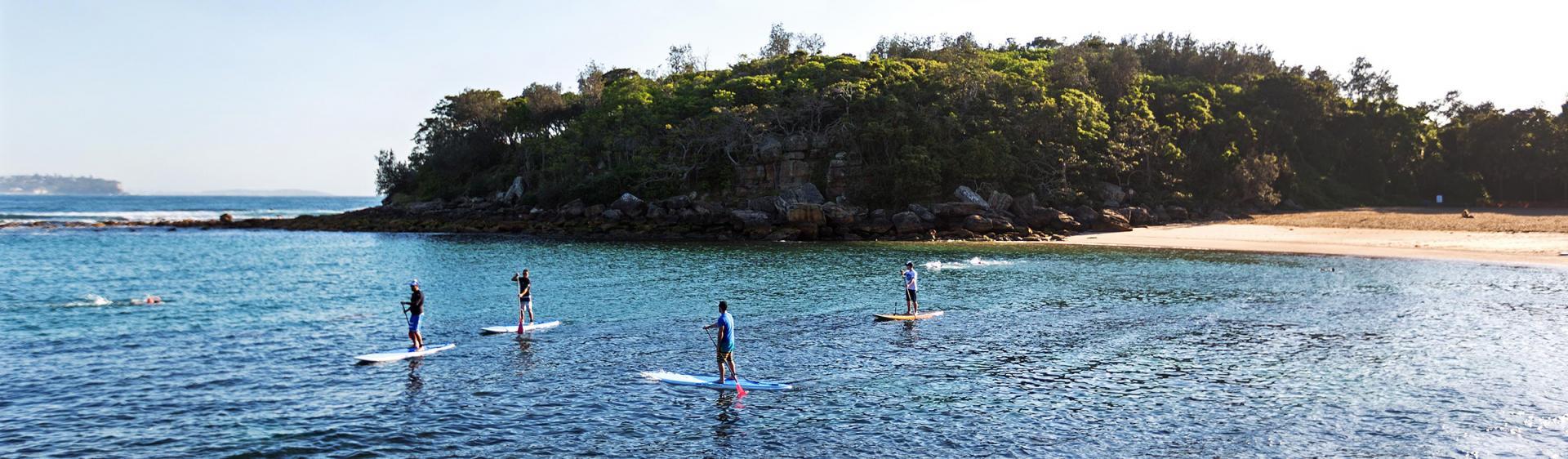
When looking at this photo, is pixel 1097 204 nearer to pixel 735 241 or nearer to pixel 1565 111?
pixel 735 241

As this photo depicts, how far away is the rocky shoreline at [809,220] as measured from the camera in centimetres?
7044

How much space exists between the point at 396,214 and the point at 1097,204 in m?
73.6

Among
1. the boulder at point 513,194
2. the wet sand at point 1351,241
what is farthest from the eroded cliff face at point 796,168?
the boulder at point 513,194

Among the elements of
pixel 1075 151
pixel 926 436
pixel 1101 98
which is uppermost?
pixel 1101 98

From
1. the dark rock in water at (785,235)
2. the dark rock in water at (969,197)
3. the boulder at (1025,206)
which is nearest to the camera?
the dark rock in water at (785,235)

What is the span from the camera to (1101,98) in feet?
296

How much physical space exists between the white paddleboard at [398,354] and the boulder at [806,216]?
4765cm

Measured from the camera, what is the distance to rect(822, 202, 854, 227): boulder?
71938mm

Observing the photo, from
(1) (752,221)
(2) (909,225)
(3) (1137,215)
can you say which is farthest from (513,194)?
(3) (1137,215)

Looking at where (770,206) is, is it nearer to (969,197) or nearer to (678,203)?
(678,203)

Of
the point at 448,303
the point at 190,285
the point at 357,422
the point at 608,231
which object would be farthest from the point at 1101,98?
the point at 357,422

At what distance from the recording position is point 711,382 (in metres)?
21.1

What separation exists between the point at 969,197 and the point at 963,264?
24.8 metres

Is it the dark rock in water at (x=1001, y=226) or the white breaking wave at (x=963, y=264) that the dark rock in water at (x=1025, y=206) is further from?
the white breaking wave at (x=963, y=264)
